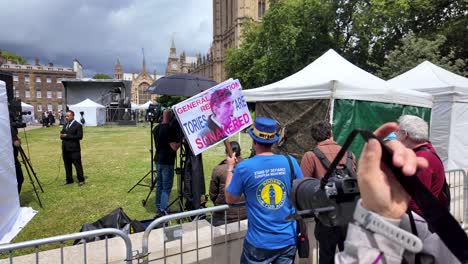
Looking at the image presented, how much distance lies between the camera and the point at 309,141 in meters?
6.89

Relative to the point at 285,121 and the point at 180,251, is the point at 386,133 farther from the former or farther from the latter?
the point at 285,121

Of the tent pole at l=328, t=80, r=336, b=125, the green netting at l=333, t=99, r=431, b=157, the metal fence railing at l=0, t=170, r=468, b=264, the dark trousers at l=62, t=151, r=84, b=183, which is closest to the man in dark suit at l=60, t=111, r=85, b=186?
the dark trousers at l=62, t=151, r=84, b=183

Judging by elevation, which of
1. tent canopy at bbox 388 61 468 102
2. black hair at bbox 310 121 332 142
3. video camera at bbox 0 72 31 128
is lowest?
black hair at bbox 310 121 332 142

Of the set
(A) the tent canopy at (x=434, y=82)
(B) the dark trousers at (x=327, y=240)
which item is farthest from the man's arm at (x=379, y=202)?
(A) the tent canopy at (x=434, y=82)

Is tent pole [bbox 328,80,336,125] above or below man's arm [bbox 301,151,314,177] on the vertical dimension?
above

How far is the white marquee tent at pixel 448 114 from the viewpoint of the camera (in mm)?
8836

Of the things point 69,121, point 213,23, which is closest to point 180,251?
point 69,121

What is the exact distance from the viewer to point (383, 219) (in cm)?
96

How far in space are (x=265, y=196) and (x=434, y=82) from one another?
9413mm

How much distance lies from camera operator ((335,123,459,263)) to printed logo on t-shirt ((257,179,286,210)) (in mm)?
1297

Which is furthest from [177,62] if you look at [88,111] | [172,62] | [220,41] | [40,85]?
[88,111]

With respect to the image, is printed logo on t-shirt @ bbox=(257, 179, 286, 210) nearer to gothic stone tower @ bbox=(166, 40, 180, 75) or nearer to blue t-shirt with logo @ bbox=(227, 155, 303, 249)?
blue t-shirt with logo @ bbox=(227, 155, 303, 249)

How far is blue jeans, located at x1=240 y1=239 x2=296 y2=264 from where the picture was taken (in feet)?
7.69

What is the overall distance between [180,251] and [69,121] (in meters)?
6.59
